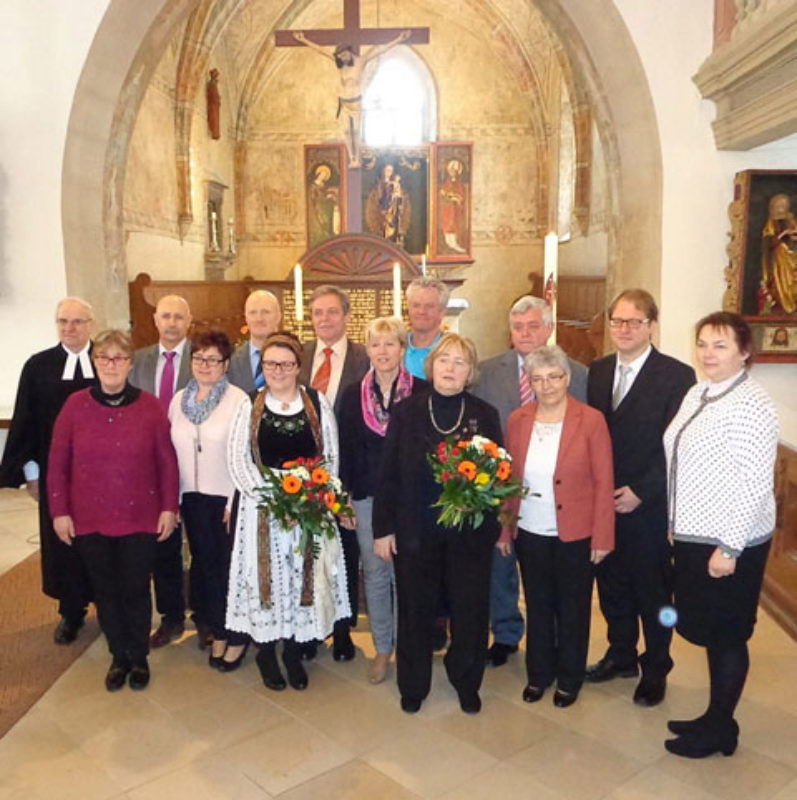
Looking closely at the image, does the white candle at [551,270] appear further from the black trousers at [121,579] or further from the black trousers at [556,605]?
the black trousers at [121,579]

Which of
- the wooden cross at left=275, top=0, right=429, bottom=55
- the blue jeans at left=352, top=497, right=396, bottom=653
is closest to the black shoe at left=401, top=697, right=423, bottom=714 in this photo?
the blue jeans at left=352, top=497, right=396, bottom=653

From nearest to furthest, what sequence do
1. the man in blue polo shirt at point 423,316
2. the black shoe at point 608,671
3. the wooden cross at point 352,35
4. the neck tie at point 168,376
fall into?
the black shoe at point 608,671 < the man in blue polo shirt at point 423,316 < the neck tie at point 168,376 < the wooden cross at point 352,35

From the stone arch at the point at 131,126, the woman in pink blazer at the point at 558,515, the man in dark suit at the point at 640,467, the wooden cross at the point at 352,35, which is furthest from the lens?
the wooden cross at the point at 352,35

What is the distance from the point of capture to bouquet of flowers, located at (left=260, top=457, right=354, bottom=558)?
3113 mm

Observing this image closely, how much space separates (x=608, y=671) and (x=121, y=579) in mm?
2230

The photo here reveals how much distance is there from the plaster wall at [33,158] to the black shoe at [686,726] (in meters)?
5.02

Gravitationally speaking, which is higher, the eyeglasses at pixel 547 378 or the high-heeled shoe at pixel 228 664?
the eyeglasses at pixel 547 378

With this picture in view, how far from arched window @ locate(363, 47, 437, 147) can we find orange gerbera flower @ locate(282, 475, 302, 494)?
537 inches

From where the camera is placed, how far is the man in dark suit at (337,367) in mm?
3744

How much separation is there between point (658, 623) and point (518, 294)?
12983mm

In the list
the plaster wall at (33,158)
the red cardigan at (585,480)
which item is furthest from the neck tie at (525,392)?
the plaster wall at (33,158)

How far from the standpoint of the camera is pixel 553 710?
3266mm

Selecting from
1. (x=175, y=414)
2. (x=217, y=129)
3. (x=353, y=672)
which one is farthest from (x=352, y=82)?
(x=353, y=672)

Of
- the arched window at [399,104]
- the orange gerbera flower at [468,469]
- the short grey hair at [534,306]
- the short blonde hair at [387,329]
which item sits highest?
the arched window at [399,104]
